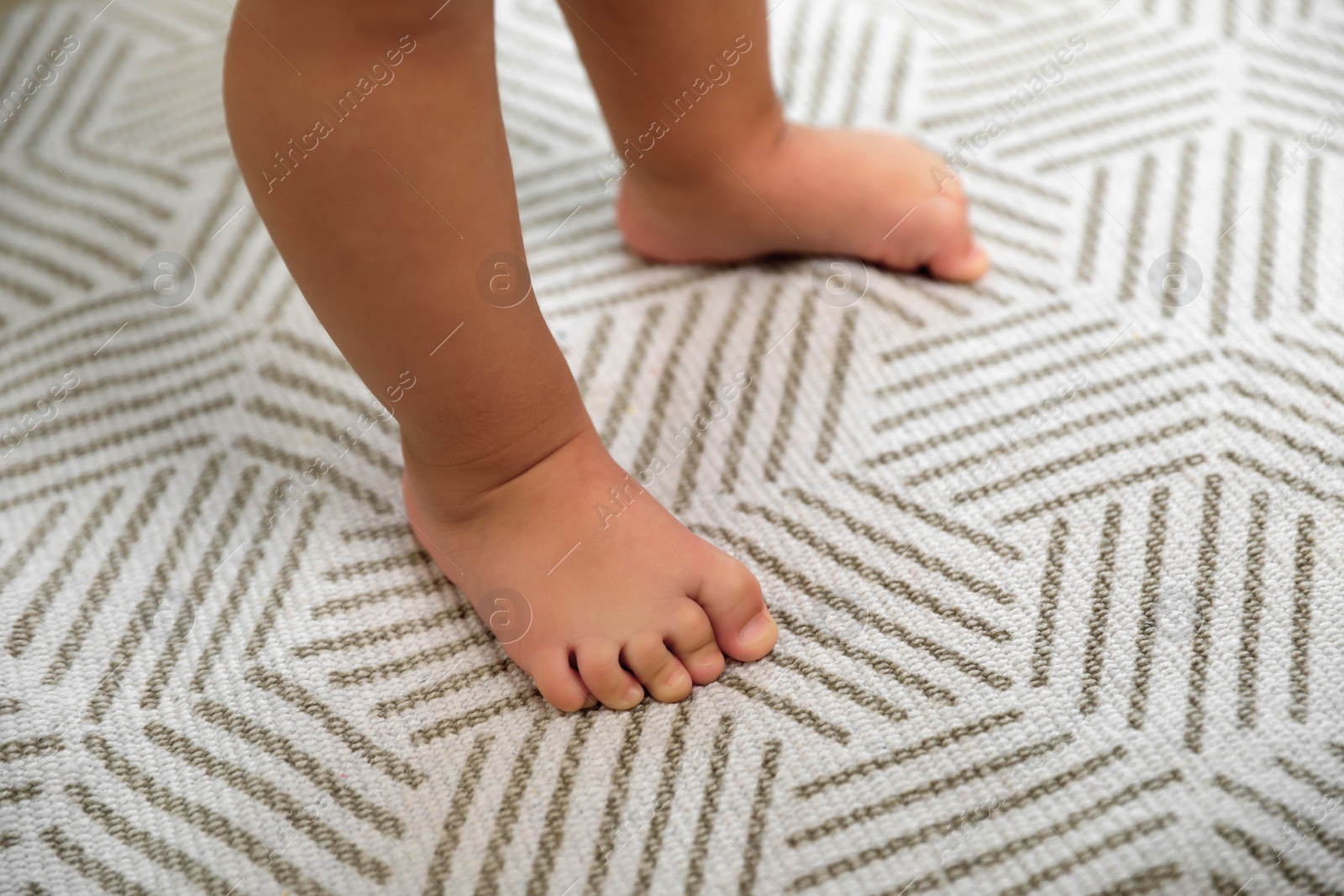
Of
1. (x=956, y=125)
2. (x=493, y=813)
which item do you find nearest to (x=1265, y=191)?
(x=956, y=125)

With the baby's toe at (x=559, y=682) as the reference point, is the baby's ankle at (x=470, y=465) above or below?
above

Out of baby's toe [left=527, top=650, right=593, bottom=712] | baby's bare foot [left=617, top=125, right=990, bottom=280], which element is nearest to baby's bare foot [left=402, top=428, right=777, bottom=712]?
baby's toe [left=527, top=650, right=593, bottom=712]

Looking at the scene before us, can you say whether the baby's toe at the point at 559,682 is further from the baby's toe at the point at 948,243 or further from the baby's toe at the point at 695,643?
the baby's toe at the point at 948,243

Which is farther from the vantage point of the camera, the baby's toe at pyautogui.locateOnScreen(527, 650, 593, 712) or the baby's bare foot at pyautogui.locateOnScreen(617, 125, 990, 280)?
the baby's bare foot at pyautogui.locateOnScreen(617, 125, 990, 280)

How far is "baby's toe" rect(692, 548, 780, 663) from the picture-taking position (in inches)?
14.4

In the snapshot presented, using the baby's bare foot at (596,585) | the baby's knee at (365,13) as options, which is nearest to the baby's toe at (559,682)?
the baby's bare foot at (596,585)

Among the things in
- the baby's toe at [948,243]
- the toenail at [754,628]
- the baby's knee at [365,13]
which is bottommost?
the toenail at [754,628]

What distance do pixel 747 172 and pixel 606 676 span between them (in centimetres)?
24

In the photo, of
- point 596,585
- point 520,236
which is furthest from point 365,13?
point 596,585

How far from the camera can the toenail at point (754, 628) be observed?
0.37 metres

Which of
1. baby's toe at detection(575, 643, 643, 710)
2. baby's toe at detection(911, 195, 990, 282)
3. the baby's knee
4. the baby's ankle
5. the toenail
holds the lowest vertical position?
the toenail

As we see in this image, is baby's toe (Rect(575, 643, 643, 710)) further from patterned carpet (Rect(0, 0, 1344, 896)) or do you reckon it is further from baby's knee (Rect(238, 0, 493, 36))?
baby's knee (Rect(238, 0, 493, 36))

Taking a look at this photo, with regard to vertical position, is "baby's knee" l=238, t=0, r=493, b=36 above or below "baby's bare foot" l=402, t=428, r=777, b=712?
above

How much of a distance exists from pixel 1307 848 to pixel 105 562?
437 mm
